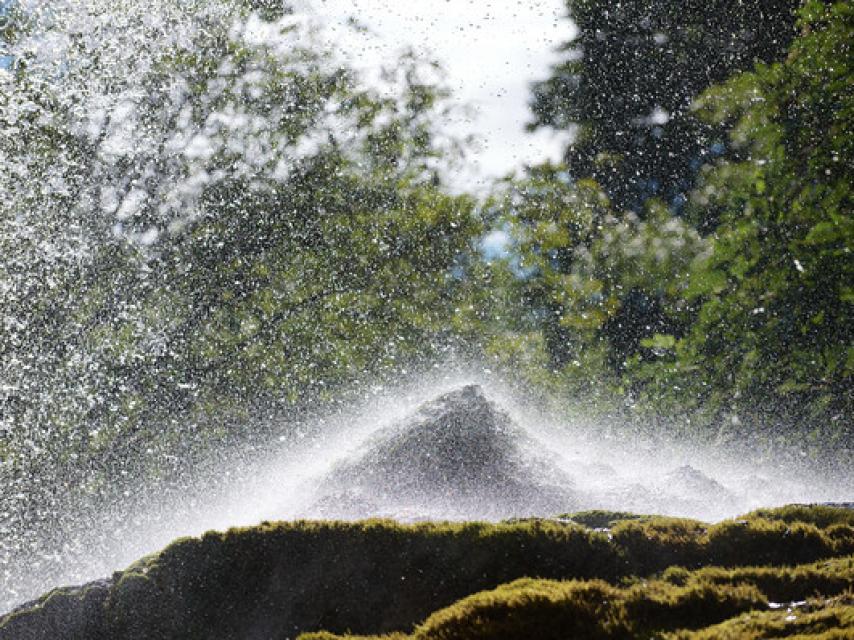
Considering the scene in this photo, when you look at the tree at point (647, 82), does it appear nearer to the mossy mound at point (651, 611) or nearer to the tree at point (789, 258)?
the tree at point (789, 258)

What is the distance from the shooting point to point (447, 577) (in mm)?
4285

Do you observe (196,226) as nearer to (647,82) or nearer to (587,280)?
(587,280)

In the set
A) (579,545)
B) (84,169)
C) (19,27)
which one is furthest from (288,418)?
(579,545)

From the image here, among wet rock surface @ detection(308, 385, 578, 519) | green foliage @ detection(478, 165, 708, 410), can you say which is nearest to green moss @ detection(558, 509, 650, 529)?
wet rock surface @ detection(308, 385, 578, 519)

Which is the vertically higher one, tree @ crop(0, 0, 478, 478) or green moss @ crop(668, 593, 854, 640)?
tree @ crop(0, 0, 478, 478)

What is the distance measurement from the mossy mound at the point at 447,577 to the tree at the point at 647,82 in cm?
1168

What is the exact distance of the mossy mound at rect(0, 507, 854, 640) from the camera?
3.42 meters

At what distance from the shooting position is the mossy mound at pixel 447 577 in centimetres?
342

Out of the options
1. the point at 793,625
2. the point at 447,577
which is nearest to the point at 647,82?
the point at 447,577

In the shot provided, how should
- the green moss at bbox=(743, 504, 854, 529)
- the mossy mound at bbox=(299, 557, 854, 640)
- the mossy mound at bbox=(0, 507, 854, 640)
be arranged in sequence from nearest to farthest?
the mossy mound at bbox=(299, 557, 854, 640), the mossy mound at bbox=(0, 507, 854, 640), the green moss at bbox=(743, 504, 854, 529)

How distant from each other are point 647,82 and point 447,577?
14.7 m

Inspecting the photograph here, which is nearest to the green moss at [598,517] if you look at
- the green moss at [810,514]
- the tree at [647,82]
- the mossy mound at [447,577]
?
the mossy mound at [447,577]

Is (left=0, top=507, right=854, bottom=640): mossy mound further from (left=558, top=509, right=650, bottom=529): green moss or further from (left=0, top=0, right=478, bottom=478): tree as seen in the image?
(left=0, top=0, right=478, bottom=478): tree

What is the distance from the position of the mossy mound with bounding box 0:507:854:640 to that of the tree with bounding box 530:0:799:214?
38.3 feet
